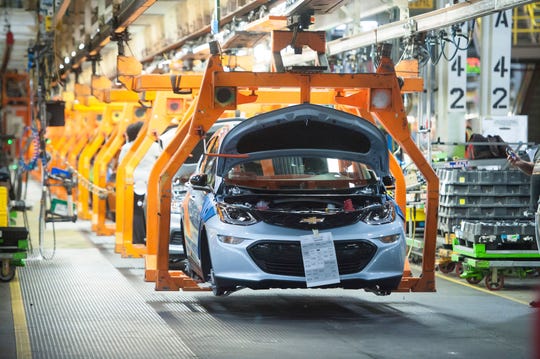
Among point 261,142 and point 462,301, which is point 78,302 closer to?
point 261,142

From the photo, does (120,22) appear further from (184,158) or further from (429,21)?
(184,158)

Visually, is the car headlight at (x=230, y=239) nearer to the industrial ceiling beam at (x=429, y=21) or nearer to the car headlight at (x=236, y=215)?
the car headlight at (x=236, y=215)

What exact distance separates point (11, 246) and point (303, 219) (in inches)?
183

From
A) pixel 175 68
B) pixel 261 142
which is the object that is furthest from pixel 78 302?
pixel 175 68

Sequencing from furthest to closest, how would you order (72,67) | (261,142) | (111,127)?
(72,67)
(111,127)
(261,142)

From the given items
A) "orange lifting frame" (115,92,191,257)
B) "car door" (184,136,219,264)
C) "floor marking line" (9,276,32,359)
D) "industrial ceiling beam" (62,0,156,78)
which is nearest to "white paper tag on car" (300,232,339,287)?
"car door" (184,136,219,264)

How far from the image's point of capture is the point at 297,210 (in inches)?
393

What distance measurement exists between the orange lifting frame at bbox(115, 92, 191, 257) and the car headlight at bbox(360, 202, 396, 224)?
5.72 metres

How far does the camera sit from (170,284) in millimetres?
10867

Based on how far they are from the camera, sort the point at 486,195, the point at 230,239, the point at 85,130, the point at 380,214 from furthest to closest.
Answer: the point at 85,130 → the point at 486,195 → the point at 380,214 → the point at 230,239

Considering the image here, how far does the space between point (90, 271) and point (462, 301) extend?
5.05 metres

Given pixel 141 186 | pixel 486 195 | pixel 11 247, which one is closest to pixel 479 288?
pixel 486 195

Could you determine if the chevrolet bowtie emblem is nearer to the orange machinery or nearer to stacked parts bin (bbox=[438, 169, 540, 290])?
the orange machinery

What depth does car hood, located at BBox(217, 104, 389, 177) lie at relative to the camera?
1017 centimetres
